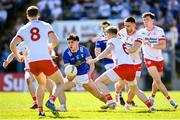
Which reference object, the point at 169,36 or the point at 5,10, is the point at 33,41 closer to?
the point at 169,36

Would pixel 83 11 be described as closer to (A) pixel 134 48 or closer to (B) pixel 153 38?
(B) pixel 153 38

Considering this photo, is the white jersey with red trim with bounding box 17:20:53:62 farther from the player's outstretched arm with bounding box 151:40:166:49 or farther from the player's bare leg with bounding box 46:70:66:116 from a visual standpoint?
the player's outstretched arm with bounding box 151:40:166:49

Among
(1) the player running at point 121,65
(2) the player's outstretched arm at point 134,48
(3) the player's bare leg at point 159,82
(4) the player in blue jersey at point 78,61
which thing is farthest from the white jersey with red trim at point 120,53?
(3) the player's bare leg at point 159,82

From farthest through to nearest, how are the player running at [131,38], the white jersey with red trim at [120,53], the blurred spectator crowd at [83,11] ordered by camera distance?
the blurred spectator crowd at [83,11], the player running at [131,38], the white jersey with red trim at [120,53]

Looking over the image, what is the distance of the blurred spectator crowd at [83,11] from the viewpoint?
120 feet

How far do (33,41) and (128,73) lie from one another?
2.92m

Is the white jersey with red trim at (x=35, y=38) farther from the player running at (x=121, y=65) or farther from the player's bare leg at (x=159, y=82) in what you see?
the player's bare leg at (x=159, y=82)

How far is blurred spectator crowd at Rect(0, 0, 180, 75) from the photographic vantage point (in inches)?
1436

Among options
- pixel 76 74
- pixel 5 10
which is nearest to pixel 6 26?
pixel 5 10

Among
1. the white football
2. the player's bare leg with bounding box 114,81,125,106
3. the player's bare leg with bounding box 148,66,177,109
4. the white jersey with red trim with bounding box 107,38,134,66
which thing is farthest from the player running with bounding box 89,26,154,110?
the player's bare leg with bounding box 114,81,125,106

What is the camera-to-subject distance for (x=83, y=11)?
3741cm

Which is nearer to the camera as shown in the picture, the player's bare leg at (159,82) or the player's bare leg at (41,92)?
the player's bare leg at (41,92)

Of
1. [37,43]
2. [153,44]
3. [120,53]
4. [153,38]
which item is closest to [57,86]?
[37,43]

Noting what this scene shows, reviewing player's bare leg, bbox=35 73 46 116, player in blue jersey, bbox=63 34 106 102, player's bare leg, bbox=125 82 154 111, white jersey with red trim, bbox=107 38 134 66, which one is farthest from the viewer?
player in blue jersey, bbox=63 34 106 102
